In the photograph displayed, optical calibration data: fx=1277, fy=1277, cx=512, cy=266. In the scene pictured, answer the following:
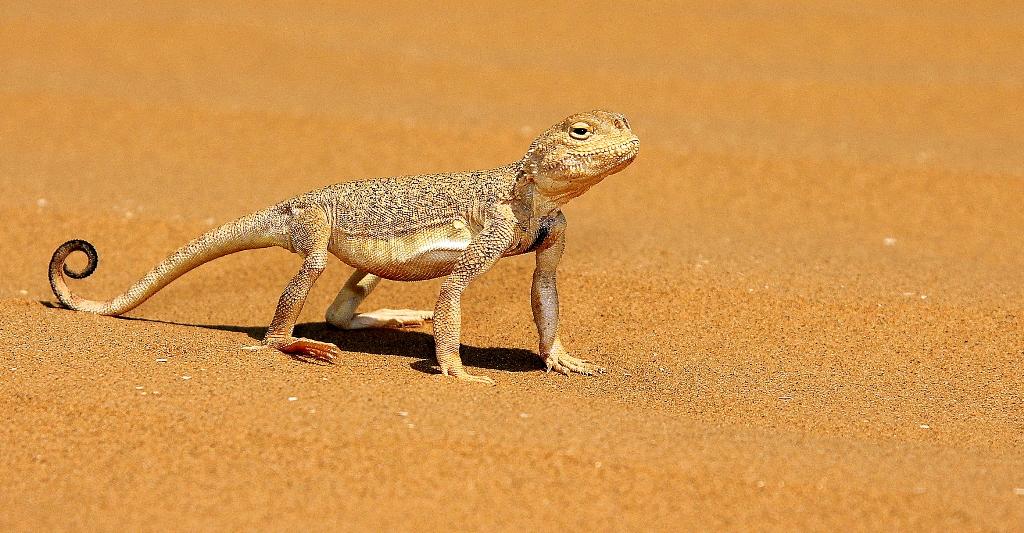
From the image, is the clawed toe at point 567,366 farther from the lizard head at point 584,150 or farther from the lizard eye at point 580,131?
the lizard eye at point 580,131

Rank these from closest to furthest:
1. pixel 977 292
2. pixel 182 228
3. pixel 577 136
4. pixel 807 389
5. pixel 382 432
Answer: pixel 382 432 → pixel 577 136 → pixel 807 389 → pixel 977 292 → pixel 182 228

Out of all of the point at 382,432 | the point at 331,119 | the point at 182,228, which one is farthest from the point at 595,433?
the point at 331,119

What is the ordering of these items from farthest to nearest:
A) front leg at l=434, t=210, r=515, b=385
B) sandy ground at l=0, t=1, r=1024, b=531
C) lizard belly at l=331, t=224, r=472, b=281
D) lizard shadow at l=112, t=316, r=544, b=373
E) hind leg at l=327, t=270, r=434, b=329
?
1. hind leg at l=327, t=270, r=434, b=329
2. lizard shadow at l=112, t=316, r=544, b=373
3. lizard belly at l=331, t=224, r=472, b=281
4. front leg at l=434, t=210, r=515, b=385
5. sandy ground at l=0, t=1, r=1024, b=531

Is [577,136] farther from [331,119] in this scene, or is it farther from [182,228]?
[331,119]

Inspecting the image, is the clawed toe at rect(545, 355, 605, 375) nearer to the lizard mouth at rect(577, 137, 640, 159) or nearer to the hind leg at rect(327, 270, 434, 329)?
the hind leg at rect(327, 270, 434, 329)

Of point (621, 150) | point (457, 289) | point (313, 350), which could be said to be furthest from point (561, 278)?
point (621, 150)

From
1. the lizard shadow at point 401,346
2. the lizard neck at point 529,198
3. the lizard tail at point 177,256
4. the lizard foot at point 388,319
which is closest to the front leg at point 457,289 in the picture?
the lizard neck at point 529,198

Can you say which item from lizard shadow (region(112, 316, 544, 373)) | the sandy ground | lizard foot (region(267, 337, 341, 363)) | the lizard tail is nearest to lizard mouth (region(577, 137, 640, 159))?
the sandy ground
